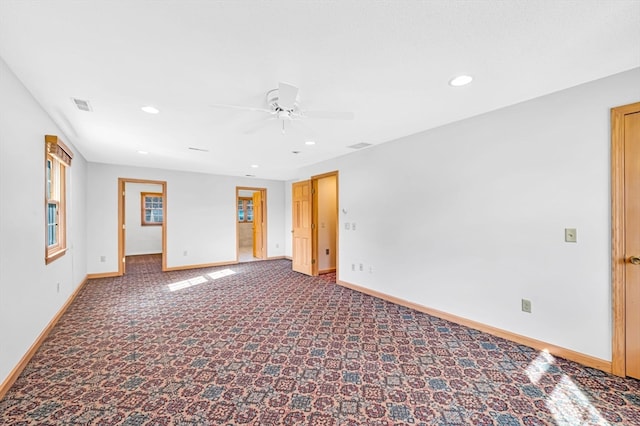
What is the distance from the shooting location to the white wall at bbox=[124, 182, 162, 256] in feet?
28.8

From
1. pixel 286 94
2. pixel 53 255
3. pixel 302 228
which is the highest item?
pixel 286 94

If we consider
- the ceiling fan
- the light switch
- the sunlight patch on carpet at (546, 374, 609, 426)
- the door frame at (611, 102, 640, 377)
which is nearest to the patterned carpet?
the sunlight patch on carpet at (546, 374, 609, 426)

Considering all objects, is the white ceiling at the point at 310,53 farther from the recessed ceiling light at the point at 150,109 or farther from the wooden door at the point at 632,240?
the wooden door at the point at 632,240

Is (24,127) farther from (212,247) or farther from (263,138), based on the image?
(212,247)

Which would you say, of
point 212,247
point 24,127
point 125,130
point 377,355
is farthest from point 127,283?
point 377,355

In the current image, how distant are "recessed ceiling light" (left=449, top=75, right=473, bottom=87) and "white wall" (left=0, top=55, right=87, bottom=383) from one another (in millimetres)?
3441

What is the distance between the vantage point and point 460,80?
2279 mm

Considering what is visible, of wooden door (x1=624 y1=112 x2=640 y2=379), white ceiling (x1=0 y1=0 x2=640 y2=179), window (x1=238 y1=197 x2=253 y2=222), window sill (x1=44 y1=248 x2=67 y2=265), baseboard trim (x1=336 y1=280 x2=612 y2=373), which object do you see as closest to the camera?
white ceiling (x1=0 y1=0 x2=640 y2=179)

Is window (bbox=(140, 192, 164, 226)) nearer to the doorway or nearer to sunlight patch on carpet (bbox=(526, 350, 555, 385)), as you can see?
the doorway

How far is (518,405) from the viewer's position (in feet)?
6.07

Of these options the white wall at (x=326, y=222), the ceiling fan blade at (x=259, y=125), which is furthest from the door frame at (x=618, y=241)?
the white wall at (x=326, y=222)

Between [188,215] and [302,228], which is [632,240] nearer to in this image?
[302,228]

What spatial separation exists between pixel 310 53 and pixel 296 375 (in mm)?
2466

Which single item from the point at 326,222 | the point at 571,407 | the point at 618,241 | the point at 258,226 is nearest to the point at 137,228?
the point at 258,226
